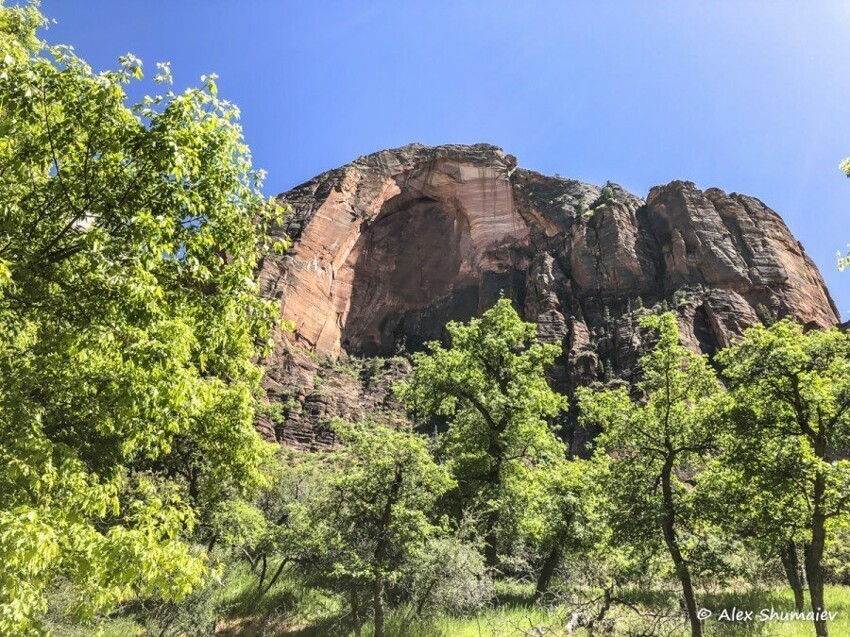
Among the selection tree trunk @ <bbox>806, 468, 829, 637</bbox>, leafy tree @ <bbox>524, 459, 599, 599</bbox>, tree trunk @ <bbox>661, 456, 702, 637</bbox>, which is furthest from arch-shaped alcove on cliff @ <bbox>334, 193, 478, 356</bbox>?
tree trunk @ <bbox>806, 468, 829, 637</bbox>

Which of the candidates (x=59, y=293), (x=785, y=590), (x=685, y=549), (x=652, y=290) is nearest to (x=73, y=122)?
(x=59, y=293)

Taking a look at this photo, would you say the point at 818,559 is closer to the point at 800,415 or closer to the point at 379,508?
the point at 800,415

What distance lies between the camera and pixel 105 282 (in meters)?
4.82

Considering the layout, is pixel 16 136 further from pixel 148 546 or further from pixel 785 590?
pixel 785 590

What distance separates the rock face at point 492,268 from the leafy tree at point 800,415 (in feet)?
168

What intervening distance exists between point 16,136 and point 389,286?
90.3 metres

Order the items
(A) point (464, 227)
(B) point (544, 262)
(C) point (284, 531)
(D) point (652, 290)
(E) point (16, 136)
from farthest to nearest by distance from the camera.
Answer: (A) point (464, 227), (B) point (544, 262), (D) point (652, 290), (C) point (284, 531), (E) point (16, 136)

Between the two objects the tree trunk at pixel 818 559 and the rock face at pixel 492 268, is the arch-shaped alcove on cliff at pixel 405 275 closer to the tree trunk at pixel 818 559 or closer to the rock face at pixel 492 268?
the rock face at pixel 492 268

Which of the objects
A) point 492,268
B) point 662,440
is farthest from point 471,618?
point 492,268

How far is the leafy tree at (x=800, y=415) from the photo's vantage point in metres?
9.15

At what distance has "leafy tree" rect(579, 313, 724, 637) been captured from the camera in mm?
9664

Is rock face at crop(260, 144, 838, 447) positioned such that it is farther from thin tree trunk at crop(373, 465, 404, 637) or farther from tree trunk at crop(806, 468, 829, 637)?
→ tree trunk at crop(806, 468, 829, 637)

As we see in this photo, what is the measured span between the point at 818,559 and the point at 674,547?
8.06ft

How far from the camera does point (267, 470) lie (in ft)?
92.8
